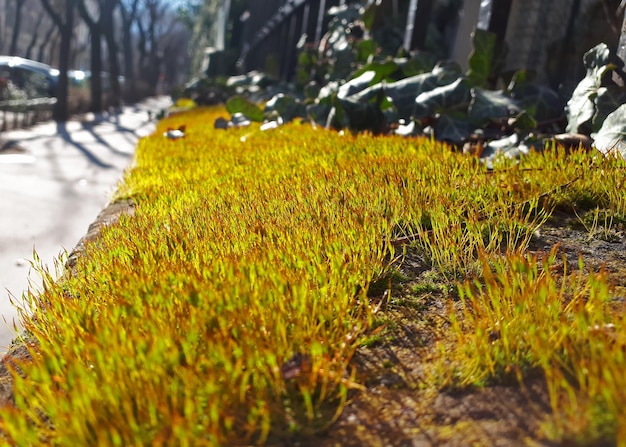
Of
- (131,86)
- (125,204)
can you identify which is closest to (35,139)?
(125,204)

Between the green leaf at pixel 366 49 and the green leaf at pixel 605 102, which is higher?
the green leaf at pixel 366 49

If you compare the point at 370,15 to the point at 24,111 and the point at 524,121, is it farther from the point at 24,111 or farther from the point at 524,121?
the point at 24,111

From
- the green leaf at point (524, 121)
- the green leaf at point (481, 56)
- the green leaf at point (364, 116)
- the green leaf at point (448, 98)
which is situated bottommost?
the green leaf at point (364, 116)

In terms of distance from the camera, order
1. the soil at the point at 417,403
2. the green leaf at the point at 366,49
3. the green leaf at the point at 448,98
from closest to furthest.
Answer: the soil at the point at 417,403 < the green leaf at the point at 448,98 < the green leaf at the point at 366,49

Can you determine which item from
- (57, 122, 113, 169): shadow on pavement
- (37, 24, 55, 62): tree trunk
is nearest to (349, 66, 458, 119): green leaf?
(57, 122, 113, 169): shadow on pavement

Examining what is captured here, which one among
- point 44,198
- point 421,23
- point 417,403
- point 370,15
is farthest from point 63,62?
point 417,403

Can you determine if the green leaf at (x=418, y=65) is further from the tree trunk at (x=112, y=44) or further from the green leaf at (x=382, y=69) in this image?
the tree trunk at (x=112, y=44)

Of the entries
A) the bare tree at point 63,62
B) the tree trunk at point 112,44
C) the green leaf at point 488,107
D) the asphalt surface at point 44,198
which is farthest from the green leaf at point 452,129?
the tree trunk at point 112,44

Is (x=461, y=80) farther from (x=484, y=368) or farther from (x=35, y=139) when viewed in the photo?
(x=35, y=139)

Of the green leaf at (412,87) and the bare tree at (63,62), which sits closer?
the green leaf at (412,87)
